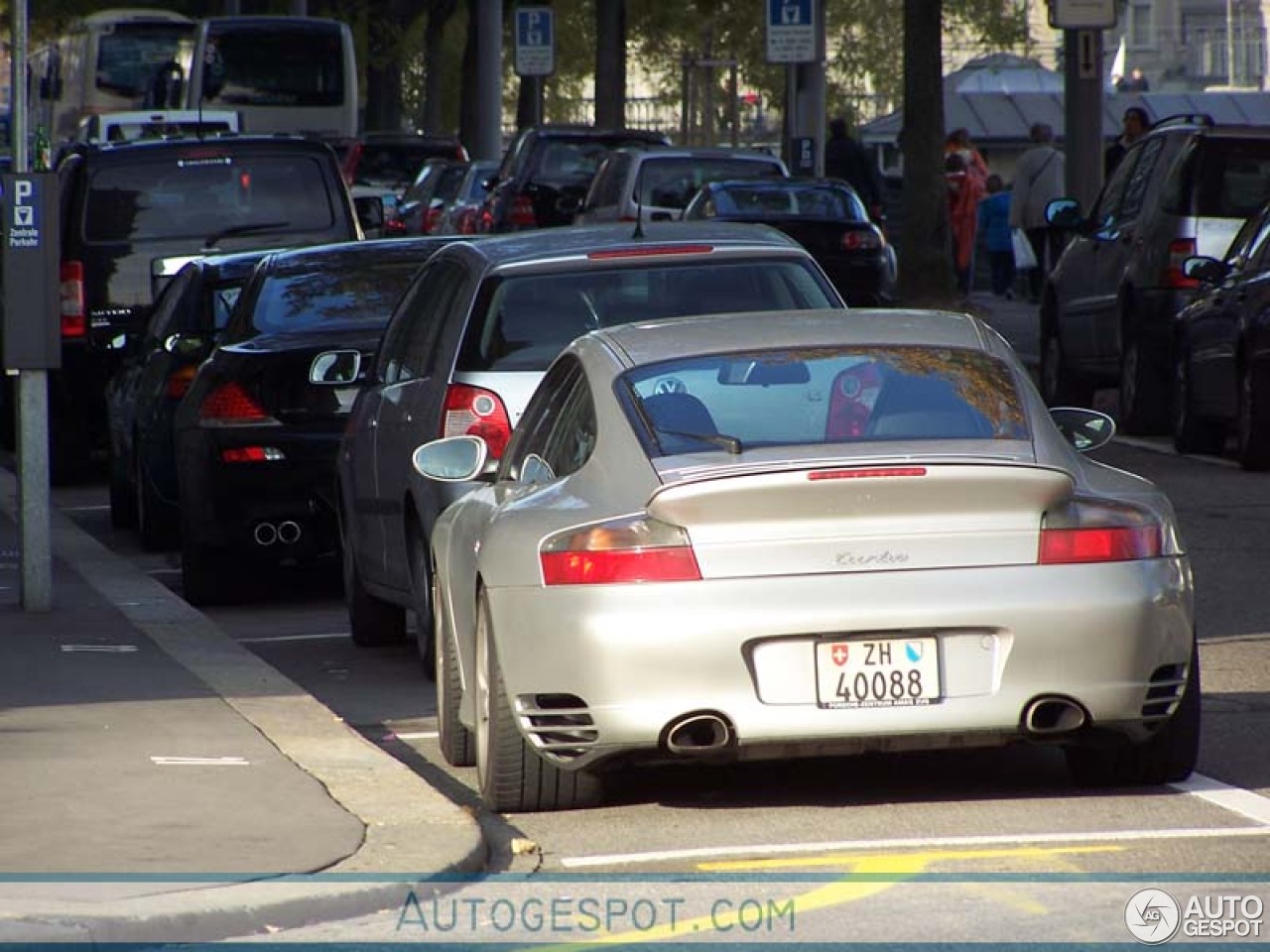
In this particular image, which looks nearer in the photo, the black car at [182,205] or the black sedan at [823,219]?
the black car at [182,205]

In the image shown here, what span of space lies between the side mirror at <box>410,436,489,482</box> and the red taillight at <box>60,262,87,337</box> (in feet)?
32.8

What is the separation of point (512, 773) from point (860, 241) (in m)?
18.6

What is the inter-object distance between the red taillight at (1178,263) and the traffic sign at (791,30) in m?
13.1

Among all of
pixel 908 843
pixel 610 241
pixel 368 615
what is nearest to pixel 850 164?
pixel 368 615

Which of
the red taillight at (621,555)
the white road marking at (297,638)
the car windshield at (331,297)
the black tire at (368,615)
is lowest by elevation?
the white road marking at (297,638)

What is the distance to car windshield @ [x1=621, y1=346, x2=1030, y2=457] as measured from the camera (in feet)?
24.8

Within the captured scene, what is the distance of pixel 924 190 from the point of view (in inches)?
1201

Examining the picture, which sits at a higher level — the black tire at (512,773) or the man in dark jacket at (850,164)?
the man in dark jacket at (850,164)

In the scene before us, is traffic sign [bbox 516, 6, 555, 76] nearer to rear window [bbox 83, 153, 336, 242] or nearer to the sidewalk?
rear window [bbox 83, 153, 336, 242]

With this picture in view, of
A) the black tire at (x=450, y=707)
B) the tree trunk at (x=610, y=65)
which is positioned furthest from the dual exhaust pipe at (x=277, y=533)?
the tree trunk at (x=610, y=65)

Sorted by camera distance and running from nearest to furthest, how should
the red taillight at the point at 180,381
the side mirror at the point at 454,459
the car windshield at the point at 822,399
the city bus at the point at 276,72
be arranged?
the car windshield at the point at 822,399 < the side mirror at the point at 454,459 < the red taillight at the point at 180,381 < the city bus at the point at 276,72

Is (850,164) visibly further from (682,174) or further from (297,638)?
(297,638)

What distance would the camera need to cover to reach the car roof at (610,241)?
10.4m

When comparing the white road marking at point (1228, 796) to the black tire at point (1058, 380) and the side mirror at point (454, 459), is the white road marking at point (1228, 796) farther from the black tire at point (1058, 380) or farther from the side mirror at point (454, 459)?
the black tire at point (1058, 380)
